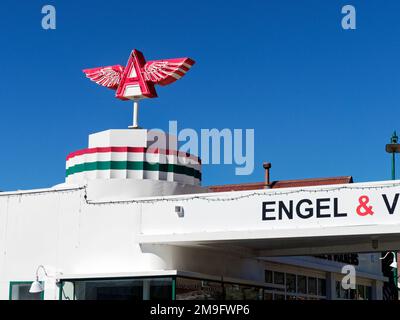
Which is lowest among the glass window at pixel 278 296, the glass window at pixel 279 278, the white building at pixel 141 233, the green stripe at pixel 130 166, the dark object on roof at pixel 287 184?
the glass window at pixel 278 296

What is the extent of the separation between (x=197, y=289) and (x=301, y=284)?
1070cm

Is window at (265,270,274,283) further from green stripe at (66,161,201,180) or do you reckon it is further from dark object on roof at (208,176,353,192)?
dark object on roof at (208,176,353,192)

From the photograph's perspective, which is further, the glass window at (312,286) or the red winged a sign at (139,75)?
the glass window at (312,286)

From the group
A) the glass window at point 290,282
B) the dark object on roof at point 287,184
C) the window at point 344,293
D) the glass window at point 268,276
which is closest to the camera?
the glass window at point 268,276

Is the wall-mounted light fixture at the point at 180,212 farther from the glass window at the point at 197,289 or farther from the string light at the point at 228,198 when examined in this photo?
the glass window at the point at 197,289

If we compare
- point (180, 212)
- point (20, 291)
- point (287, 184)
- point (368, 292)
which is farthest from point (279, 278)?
point (287, 184)

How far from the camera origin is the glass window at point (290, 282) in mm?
27953

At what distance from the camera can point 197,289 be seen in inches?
770

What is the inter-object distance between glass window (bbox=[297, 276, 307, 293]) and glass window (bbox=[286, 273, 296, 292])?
45 cm

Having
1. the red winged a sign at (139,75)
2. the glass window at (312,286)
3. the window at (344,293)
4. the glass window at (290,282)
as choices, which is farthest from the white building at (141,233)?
the window at (344,293)

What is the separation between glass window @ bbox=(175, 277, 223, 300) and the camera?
18719 millimetres

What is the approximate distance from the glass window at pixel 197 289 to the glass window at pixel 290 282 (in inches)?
300

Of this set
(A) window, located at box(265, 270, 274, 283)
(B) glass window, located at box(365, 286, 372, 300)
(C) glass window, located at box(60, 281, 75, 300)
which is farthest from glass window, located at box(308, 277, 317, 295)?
(C) glass window, located at box(60, 281, 75, 300)
